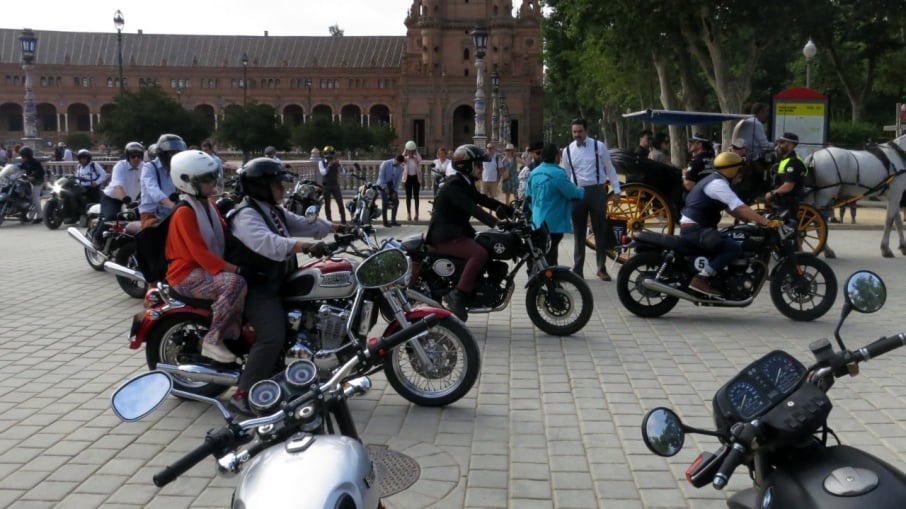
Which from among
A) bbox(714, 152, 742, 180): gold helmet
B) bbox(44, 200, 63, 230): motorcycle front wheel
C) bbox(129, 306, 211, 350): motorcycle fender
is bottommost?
bbox(44, 200, 63, 230): motorcycle front wheel

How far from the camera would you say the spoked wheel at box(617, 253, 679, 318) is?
28.9 ft

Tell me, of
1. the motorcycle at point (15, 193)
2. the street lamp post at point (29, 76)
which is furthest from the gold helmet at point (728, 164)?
the street lamp post at point (29, 76)

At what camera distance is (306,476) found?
7.14 ft

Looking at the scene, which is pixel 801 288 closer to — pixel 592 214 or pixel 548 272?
pixel 548 272

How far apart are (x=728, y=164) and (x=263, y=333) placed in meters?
5.01

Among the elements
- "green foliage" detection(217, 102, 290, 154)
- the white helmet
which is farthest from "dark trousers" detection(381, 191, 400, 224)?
"green foliage" detection(217, 102, 290, 154)

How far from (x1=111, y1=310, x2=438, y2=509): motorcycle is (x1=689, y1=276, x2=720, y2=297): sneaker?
6.40 m

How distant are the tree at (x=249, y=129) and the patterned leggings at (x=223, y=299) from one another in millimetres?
51162

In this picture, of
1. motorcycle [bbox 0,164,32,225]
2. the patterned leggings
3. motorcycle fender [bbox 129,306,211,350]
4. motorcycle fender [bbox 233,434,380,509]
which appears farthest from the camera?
motorcycle [bbox 0,164,32,225]

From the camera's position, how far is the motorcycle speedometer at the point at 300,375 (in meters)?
2.49

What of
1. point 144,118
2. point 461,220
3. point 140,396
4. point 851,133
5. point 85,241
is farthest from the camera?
point 144,118

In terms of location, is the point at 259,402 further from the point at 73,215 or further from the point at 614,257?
the point at 73,215

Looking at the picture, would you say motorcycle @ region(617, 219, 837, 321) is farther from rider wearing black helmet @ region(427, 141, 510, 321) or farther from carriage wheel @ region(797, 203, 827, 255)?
carriage wheel @ region(797, 203, 827, 255)

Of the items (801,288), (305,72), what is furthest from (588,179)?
(305,72)
